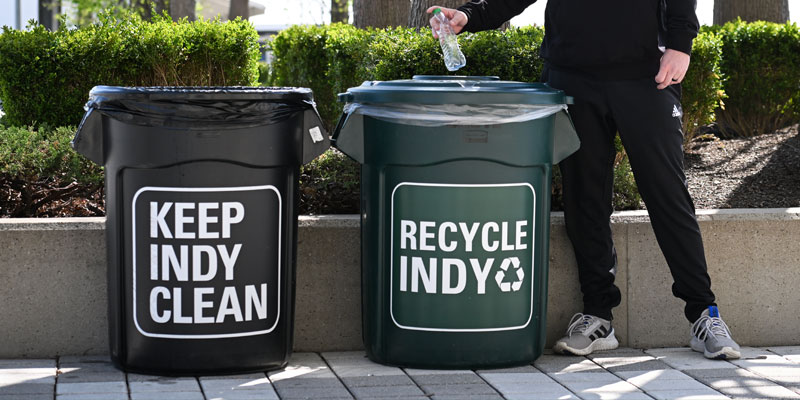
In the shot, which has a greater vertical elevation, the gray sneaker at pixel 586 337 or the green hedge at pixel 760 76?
the green hedge at pixel 760 76

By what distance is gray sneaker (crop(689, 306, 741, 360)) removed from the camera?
403cm

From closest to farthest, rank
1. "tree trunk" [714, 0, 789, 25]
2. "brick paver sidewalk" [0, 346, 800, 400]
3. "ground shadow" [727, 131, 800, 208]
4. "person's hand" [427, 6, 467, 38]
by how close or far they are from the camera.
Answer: "brick paver sidewalk" [0, 346, 800, 400] → "person's hand" [427, 6, 467, 38] → "ground shadow" [727, 131, 800, 208] → "tree trunk" [714, 0, 789, 25]

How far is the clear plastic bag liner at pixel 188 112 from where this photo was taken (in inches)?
138

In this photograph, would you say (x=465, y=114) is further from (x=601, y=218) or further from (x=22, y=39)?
(x=22, y=39)

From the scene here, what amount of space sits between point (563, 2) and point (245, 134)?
1.44 meters

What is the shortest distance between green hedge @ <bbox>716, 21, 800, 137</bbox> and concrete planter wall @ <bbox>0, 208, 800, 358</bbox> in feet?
10.3

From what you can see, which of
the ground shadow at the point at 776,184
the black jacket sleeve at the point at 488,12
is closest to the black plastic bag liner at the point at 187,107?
the black jacket sleeve at the point at 488,12

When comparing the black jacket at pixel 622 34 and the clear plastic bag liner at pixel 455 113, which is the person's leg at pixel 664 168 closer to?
the black jacket at pixel 622 34

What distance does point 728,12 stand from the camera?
9594 mm

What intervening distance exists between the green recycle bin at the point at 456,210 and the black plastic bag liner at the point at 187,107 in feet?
1.14

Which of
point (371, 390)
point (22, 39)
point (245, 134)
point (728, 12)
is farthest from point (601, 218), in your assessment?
point (728, 12)

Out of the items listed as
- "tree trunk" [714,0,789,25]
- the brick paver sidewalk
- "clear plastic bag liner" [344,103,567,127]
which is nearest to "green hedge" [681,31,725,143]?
the brick paver sidewalk

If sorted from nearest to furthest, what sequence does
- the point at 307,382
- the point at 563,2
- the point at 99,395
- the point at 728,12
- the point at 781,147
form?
the point at 99,395 → the point at 307,382 → the point at 563,2 → the point at 781,147 → the point at 728,12

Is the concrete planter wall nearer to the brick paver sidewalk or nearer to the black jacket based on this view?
the brick paver sidewalk
